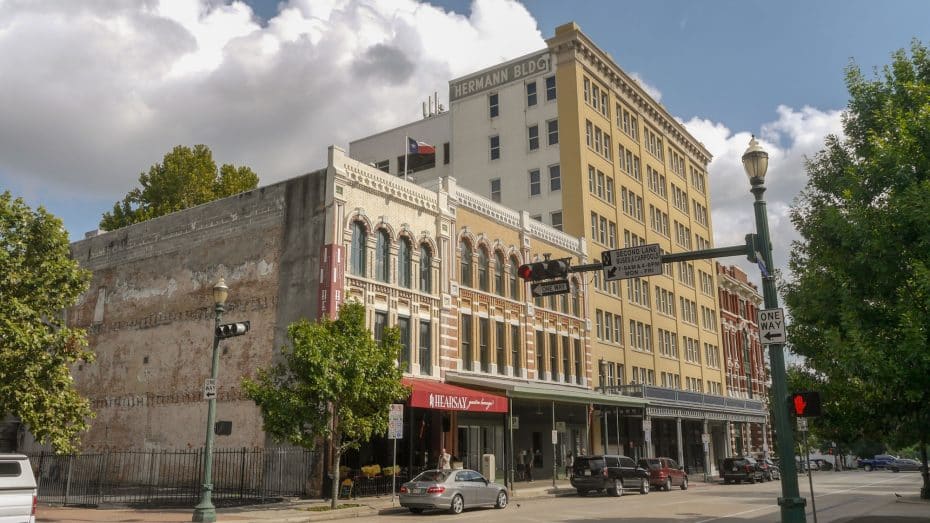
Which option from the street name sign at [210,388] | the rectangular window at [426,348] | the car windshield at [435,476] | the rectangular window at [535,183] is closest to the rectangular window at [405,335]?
the rectangular window at [426,348]

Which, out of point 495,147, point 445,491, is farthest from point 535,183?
point 445,491

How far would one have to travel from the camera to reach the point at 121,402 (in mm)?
33719

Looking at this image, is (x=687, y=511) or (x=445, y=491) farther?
(x=687, y=511)

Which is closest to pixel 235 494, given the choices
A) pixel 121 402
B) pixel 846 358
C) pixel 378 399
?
pixel 378 399

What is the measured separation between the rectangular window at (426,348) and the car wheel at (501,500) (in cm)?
759

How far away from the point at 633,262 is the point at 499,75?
38989mm

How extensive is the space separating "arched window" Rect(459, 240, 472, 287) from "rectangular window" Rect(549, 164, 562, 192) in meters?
15.3

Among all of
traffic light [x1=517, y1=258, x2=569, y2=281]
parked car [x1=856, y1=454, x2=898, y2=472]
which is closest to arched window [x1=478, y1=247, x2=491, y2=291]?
traffic light [x1=517, y1=258, x2=569, y2=281]

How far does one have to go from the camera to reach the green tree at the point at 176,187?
48188 millimetres

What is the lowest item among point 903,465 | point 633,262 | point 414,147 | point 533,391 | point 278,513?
point 903,465

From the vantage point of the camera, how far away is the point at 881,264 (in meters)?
13.7

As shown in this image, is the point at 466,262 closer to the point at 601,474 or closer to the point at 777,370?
the point at 601,474

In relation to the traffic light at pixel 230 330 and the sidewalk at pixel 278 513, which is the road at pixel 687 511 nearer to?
the sidewalk at pixel 278 513

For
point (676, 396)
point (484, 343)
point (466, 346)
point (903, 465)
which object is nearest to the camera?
point (466, 346)
